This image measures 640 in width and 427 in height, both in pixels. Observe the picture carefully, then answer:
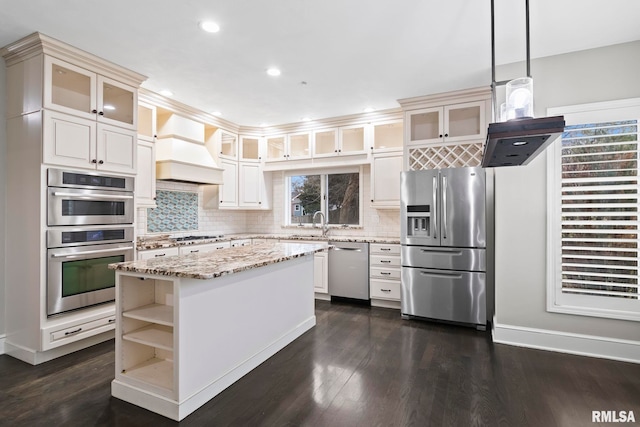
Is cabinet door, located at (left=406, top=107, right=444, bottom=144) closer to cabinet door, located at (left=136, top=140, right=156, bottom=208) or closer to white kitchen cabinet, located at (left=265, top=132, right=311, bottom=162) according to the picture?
white kitchen cabinet, located at (left=265, top=132, right=311, bottom=162)

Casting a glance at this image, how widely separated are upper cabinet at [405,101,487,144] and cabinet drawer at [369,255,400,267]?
150 cm

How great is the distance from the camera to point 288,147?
17.5 feet

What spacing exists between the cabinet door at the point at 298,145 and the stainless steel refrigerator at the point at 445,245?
1.91 m

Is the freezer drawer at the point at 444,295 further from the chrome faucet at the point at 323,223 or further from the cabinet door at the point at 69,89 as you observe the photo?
the cabinet door at the point at 69,89

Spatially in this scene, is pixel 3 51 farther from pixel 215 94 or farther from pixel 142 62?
pixel 215 94

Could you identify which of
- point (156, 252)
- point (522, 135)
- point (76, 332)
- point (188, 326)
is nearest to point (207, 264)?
point (188, 326)

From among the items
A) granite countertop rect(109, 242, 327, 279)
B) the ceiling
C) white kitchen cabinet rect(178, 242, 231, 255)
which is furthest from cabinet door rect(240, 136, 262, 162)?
granite countertop rect(109, 242, 327, 279)

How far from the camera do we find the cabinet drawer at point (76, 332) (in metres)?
2.71

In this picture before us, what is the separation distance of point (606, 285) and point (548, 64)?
6.70ft

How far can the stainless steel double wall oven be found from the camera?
276 cm

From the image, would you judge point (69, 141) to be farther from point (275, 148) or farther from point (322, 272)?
point (322, 272)

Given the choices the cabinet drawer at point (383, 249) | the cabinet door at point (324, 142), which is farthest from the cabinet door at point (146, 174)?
the cabinet drawer at point (383, 249)

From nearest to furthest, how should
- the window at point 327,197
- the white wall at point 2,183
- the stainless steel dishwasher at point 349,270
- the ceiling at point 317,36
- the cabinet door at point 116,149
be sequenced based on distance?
1. the ceiling at point 317,36
2. the white wall at point 2,183
3. the cabinet door at point 116,149
4. the stainless steel dishwasher at point 349,270
5. the window at point 327,197

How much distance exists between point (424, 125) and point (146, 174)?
3.41 meters
